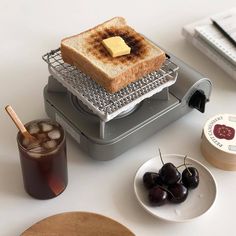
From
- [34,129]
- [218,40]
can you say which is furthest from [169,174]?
[218,40]

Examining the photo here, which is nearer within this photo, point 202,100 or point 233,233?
point 233,233

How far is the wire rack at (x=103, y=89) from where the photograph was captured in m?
0.91

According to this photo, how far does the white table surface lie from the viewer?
901 millimetres

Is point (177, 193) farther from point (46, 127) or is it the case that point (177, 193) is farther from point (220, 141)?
point (46, 127)

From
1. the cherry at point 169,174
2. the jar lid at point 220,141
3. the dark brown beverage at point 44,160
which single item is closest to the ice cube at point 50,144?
the dark brown beverage at point 44,160

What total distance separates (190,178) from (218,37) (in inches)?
18.3

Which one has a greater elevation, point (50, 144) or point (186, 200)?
point (50, 144)

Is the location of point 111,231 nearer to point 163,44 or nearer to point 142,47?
point 142,47

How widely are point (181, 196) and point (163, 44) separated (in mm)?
535

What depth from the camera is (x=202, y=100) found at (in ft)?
3.49

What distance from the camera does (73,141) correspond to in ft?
3.38

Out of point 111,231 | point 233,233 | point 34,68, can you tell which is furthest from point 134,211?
point 34,68

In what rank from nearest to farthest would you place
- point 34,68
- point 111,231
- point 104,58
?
point 111,231
point 104,58
point 34,68

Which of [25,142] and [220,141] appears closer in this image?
[25,142]
